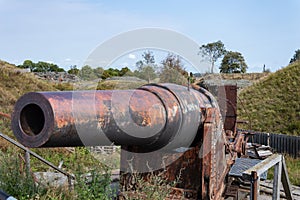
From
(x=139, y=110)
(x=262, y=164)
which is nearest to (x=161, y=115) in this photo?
(x=139, y=110)

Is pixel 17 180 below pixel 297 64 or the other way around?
below

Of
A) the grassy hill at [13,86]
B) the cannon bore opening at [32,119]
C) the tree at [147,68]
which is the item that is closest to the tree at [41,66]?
the grassy hill at [13,86]

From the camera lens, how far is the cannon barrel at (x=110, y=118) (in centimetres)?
252

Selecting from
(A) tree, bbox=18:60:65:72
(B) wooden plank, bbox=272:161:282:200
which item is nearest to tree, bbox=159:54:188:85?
(B) wooden plank, bbox=272:161:282:200

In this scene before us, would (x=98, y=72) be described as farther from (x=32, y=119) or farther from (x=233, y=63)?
(x=233, y=63)

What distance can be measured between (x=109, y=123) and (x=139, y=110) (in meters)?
0.34

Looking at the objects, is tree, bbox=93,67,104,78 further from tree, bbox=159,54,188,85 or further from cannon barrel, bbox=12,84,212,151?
cannon barrel, bbox=12,84,212,151

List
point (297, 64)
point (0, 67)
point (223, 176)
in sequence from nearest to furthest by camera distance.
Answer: point (223, 176)
point (0, 67)
point (297, 64)

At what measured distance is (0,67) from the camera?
20.9 metres

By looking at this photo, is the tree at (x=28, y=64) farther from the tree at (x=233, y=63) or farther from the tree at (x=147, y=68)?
the tree at (x=147, y=68)

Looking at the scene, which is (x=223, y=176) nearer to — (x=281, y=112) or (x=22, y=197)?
(x=22, y=197)

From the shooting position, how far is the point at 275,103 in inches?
777

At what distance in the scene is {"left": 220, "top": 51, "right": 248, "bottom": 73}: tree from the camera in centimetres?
4309

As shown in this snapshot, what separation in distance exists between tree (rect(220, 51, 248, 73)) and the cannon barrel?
39475 mm
